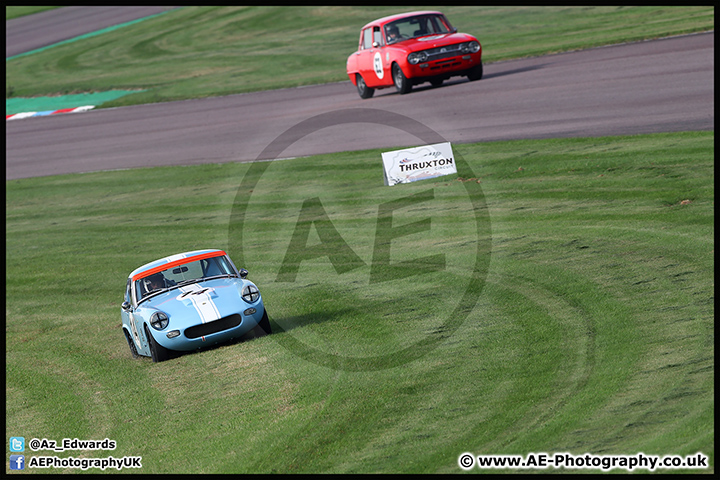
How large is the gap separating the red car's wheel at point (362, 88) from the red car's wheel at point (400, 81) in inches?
37.7

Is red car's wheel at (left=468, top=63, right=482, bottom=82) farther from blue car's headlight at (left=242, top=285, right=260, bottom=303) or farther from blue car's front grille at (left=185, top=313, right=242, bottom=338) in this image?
blue car's front grille at (left=185, top=313, right=242, bottom=338)

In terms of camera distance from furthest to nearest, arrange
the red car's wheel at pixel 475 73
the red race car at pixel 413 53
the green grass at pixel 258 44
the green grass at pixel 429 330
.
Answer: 1. the green grass at pixel 258 44
2. the red car's wheel at pixel 475 73
3. the red race car at pixel 413 53
4. the green grass at pixel 429 330

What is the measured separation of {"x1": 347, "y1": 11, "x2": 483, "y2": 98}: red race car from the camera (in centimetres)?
2103

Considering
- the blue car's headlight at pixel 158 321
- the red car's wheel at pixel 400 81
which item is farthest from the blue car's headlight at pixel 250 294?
the red car's wheel at pixel 400 81

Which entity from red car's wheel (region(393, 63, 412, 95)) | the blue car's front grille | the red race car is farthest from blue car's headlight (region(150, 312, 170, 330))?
red car's wheel (region(393, 63, 412, 95))

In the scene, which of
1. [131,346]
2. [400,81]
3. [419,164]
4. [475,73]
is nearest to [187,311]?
[131,346]

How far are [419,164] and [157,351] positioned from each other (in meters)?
7.51

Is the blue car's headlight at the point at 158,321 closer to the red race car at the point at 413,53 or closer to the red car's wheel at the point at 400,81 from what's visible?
the red race car at the point at 413,53

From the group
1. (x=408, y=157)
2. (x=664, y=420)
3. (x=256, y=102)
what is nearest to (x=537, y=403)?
(x=664, y=420)

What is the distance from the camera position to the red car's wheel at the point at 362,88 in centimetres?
2297

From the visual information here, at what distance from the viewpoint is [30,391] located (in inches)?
368

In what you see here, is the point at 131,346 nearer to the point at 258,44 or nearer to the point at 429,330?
the point at 429,330

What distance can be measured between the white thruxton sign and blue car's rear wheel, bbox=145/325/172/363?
696 centimetres

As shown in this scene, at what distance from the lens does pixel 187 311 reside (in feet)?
30.3
